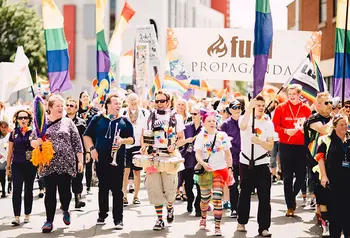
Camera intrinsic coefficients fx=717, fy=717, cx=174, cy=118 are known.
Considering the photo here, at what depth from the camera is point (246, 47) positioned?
53.9 feet

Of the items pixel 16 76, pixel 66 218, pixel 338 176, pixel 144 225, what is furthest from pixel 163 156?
pixel 16 76

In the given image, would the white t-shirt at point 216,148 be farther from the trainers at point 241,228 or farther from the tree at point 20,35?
the tree at point 20,35

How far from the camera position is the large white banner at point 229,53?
16.2 metres

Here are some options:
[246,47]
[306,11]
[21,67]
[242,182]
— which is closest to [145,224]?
[242,182]

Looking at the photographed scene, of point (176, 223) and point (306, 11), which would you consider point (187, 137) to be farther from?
point (306, 11)

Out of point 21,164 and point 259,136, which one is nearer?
point 259,136

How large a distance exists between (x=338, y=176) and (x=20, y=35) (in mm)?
40773

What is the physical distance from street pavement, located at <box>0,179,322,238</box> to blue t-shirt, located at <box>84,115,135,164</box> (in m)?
1.01

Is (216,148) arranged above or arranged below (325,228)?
above

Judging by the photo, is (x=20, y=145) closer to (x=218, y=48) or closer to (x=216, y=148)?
(x=216, y=148)

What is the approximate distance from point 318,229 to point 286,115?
2052mm

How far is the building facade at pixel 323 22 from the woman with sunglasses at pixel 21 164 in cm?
2045

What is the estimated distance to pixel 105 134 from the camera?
10172mm

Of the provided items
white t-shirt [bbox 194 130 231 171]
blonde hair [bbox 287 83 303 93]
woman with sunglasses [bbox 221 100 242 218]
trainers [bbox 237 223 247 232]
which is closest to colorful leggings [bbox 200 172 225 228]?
white t-shirt [bbox 194 130 231 171]
